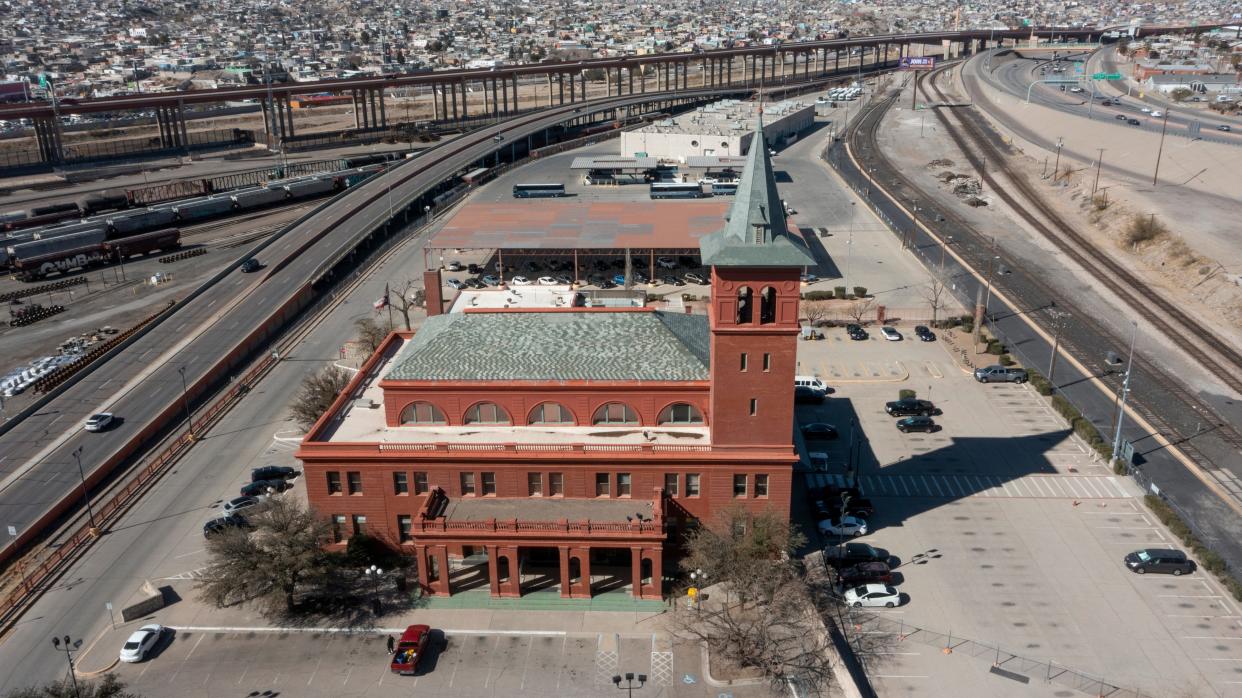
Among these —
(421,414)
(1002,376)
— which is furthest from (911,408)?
(421,414)

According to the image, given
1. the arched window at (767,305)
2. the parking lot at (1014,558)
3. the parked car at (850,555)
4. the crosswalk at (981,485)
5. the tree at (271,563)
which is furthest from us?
the crosswalk at (981,485)

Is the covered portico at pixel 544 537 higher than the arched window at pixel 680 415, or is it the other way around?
the arched window at pixel 680 415

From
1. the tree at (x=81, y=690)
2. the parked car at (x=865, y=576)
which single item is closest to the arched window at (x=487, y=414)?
the parked car at (x=865, y=576)

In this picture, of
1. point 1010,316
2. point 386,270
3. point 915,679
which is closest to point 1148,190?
point 1010,316

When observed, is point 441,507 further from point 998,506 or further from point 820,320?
point 820,320

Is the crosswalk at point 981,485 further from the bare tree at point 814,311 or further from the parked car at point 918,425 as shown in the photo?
the bare tree at point 814,311
